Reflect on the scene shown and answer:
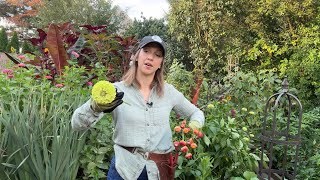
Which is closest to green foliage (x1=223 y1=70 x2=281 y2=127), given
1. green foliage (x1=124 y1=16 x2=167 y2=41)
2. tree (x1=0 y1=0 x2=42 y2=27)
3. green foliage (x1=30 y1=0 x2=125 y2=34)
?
green foliage (x1=124 y1=16 x2=167 y2=41)

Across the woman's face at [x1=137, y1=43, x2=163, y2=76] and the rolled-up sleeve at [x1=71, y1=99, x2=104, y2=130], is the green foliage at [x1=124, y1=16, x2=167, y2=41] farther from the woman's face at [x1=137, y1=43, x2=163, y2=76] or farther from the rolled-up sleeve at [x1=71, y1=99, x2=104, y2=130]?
the rolled-up sleeve at [x1=71, y1=99, x2=104, y2=130]

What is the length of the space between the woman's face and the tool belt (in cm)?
40

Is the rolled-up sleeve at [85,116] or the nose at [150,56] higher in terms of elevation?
the nose at [150,56]

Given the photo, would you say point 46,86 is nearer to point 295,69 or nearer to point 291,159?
point 291,159

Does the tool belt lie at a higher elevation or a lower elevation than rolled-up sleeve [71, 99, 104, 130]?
lower

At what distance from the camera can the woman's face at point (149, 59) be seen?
1.75 meters

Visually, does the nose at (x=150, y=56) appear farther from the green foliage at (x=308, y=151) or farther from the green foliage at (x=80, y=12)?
the green foliage at (x=80, y=12)

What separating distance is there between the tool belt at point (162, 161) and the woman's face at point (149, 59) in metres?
0.40

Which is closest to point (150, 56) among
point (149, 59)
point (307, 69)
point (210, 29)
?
point (149, 59)

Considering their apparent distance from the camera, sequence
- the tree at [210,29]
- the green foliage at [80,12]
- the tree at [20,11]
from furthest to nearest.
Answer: the tree at [20,11] → the green foliage at [80,12] → the tree at [210,29]

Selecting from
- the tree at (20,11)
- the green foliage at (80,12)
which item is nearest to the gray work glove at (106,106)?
the green foliage at (80,12)

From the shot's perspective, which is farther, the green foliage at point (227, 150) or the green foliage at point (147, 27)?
the green foliage at point (147, 27)

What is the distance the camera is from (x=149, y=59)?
175cm

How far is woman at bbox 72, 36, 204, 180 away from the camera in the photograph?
171 centimetres
